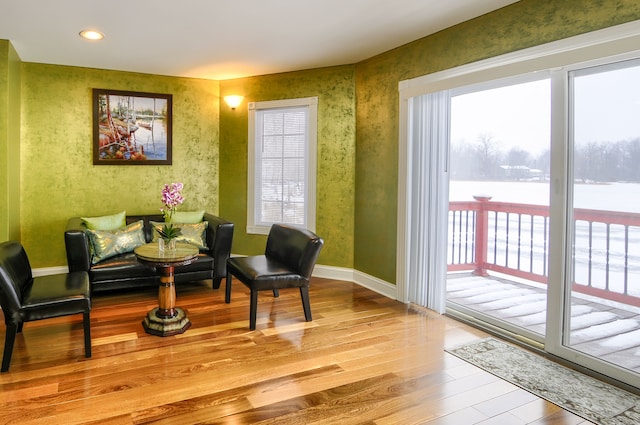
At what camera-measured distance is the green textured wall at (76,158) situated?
5.00 m

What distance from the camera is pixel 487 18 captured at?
11.4 ft

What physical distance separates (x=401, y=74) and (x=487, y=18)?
1063mm

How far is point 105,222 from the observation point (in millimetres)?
4773

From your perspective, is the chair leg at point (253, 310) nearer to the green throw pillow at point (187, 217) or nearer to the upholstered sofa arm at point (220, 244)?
the upholstered sofa arm at point (220, 244)

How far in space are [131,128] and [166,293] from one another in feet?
9.05

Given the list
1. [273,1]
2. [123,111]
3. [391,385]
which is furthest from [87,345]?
[123,111]

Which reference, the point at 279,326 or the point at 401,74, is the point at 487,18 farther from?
the point at 279,326

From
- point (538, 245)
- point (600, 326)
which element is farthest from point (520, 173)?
point (600, 326)

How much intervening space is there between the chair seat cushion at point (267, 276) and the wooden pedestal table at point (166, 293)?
0.45m

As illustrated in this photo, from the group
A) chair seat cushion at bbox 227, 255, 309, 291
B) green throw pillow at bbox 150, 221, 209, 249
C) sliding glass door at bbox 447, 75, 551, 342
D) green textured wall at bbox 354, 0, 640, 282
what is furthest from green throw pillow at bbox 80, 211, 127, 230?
sliding glass door at bbox 447, 75, 551, 342

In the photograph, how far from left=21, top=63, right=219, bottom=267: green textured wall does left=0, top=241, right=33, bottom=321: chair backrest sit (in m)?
1.96

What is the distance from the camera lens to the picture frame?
5.28m

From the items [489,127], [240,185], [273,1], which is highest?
[273,1]

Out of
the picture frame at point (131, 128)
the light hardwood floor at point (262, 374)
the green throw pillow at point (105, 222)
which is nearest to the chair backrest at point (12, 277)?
the light hardwood floor at point (262, 374)
